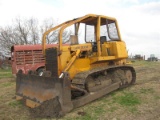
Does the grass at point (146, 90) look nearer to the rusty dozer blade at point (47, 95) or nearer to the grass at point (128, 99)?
the grass at point (128, 99)

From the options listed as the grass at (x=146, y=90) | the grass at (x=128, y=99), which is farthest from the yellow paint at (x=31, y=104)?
the grass at (x=146, y=90)

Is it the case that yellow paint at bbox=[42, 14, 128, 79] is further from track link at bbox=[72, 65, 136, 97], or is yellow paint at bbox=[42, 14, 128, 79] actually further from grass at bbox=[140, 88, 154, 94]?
grass at bbox=[140, 88, 154, 94]

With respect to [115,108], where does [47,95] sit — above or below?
above

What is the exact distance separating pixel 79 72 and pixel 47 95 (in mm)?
1310

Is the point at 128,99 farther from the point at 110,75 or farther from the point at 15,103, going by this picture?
the point at 15,103

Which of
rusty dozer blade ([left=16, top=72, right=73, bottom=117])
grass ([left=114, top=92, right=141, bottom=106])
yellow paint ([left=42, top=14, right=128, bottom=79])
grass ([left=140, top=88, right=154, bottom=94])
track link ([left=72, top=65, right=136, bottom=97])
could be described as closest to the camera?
rusty dozer blade ([left=16, top=72, right=73, bottom=117])

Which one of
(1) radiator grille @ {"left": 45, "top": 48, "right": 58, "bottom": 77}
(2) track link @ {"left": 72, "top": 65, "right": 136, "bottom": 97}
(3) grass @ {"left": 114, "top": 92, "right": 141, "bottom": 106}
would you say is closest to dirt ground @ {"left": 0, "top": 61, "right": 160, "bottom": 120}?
(3) grass @ {"left": 114, "top": 92, "right": 141, "bottom": 106}

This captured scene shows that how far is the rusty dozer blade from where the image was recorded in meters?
5.84

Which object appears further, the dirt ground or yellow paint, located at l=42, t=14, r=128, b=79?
yellow paint, located at l=42, t=14, r=128, b=79

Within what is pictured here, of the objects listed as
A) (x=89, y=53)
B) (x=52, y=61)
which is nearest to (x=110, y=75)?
(x=89, y=53)

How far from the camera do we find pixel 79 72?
7164mm

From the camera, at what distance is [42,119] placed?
18.6ft

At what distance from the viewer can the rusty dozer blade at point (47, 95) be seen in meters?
5.84

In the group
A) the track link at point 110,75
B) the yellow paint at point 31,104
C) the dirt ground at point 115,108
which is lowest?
the dirt ground at point 115,108
